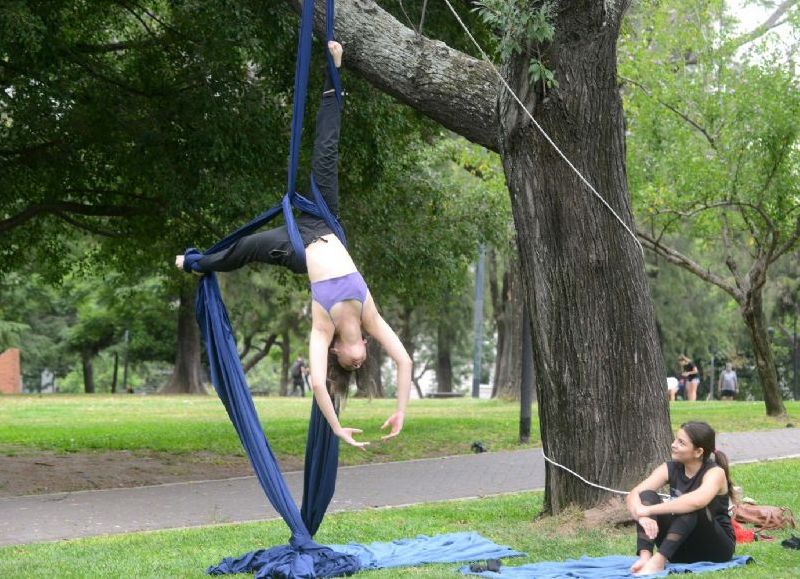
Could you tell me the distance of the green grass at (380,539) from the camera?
6.74 meters

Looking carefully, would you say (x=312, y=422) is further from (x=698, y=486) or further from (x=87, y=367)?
(x=87, y=367)

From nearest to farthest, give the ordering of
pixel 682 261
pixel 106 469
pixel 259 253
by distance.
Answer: pixel 259 253
pixel 106 469
pixel 682 261

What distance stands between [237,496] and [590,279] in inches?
180

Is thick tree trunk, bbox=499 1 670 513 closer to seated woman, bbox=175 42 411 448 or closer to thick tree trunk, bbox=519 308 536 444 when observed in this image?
seated woman, bbox=175 42 411 448

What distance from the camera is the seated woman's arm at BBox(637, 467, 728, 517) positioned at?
6.31 meters

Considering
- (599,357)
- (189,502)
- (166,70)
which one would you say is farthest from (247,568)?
(166,70)

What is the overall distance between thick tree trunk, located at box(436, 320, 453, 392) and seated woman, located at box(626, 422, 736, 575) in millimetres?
30342

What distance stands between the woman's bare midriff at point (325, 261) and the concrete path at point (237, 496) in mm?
3458

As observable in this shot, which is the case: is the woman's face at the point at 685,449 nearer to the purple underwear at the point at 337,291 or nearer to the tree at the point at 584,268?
the tree at the point at 584,268

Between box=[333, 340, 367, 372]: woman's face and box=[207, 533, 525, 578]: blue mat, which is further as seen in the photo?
box=[207, 533, 525, 578]: blue mat

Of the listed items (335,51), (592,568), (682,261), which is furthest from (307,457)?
(682,261)

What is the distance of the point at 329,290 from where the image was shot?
6465mm

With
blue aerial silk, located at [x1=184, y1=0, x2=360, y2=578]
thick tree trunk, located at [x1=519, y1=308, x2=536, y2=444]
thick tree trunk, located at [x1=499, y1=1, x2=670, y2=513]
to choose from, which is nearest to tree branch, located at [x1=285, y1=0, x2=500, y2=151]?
thick tree trunk, located at [x1=499, y1=1, x2=670, y2=513]

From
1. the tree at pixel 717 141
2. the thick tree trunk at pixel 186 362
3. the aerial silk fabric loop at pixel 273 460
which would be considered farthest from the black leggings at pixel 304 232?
the thick tree trunk at pixel 186 362
